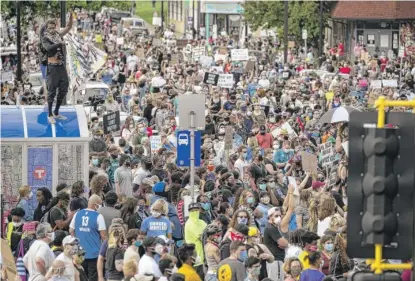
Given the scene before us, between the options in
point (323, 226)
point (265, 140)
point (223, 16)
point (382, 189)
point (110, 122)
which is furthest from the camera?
point (223, 16)

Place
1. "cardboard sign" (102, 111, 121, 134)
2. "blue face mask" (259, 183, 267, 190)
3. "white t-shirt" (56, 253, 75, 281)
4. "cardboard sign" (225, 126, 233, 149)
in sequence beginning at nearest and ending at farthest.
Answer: "white t-shirt" (56, 253, 75, 281)
"blue face mask" (259, 183, 267, 190)
"cardboard sign" (225, 126, 233, 149)
"cardboard sign" (102, 111, 121, 134)

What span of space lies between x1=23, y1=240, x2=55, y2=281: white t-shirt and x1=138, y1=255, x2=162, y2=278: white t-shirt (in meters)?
1.00

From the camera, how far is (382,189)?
7.99 meters

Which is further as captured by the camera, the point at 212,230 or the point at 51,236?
the point at 212,230

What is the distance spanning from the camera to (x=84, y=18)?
92625 mm

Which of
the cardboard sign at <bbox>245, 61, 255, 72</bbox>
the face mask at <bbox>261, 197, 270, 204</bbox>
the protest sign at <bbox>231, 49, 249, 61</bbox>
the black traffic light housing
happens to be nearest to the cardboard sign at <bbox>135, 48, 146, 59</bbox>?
the protest sign at <bbox>231, 49, 249, 61</bbox>

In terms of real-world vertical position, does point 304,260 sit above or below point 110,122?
below

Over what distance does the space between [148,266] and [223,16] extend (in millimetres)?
85789

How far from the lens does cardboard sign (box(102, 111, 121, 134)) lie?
25.8 m

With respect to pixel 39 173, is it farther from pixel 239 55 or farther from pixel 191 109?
pixel 239 55

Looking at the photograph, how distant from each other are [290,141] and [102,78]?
20931mm

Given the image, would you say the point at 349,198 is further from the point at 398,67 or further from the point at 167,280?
the point at 398,67

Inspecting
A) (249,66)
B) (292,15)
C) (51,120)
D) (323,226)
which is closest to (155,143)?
(51,120)

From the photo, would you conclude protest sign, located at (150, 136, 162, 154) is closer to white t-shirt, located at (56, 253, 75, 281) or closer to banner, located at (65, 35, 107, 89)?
banner, located at (65, 35, 107, 89)
